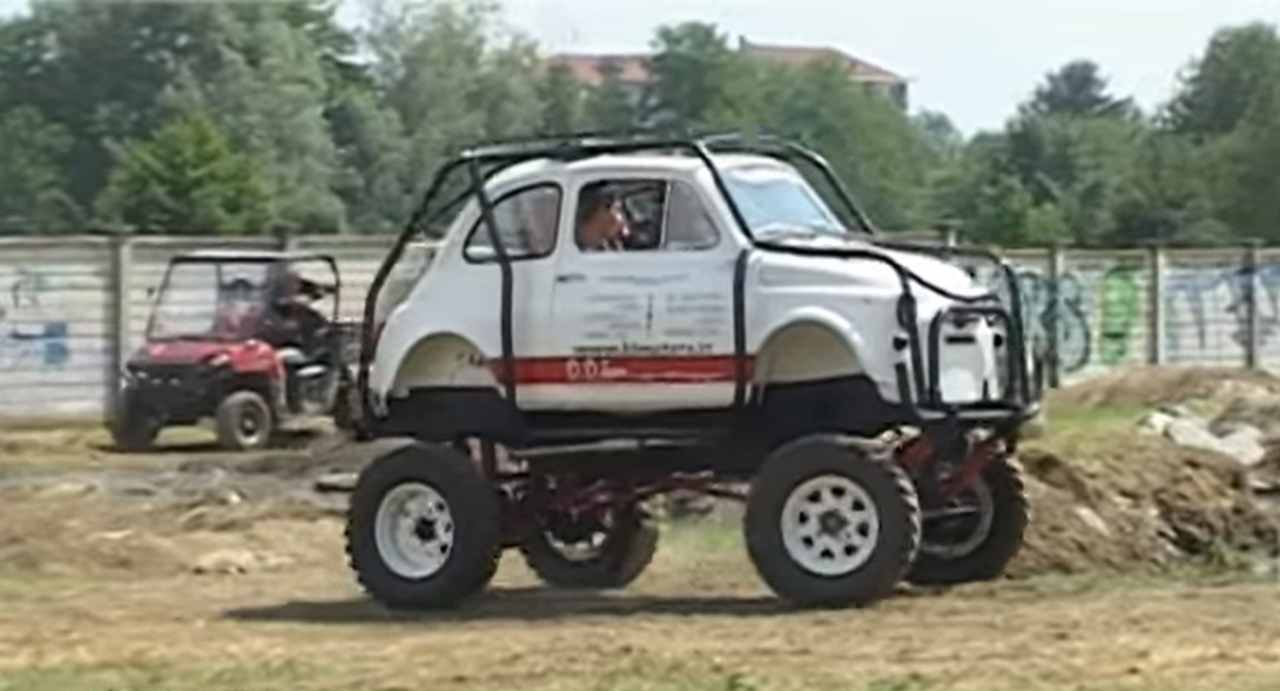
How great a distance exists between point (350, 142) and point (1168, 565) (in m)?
78.1

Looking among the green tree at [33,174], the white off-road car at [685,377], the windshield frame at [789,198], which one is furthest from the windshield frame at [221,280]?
the green tree at [33,174]

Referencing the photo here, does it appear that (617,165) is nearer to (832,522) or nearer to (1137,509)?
(832,522)

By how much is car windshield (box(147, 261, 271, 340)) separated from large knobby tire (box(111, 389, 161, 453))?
1076 mm

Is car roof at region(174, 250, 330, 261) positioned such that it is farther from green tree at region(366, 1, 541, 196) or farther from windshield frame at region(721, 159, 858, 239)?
green tree at region(366, 1, 541, 196)

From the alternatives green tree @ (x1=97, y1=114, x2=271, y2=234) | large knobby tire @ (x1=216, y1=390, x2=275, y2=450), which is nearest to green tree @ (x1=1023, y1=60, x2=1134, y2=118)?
green tree @ (x1=97, y1=114, x2=271, y2=234)

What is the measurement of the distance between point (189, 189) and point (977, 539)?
51127 millimetres

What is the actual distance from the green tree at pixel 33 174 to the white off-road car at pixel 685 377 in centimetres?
6988

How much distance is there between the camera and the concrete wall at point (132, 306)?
1578 inches

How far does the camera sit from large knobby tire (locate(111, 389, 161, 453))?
3691cm

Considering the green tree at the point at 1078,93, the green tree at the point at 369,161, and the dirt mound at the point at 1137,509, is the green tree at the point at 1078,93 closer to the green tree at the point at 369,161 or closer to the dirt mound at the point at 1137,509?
the green tree at the point at 369,161

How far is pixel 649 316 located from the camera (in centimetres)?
1722

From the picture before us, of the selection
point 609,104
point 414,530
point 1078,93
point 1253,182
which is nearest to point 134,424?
point 414,530

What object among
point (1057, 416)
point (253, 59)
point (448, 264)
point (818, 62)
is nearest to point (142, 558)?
point (448, 264)

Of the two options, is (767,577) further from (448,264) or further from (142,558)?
(142,558)
